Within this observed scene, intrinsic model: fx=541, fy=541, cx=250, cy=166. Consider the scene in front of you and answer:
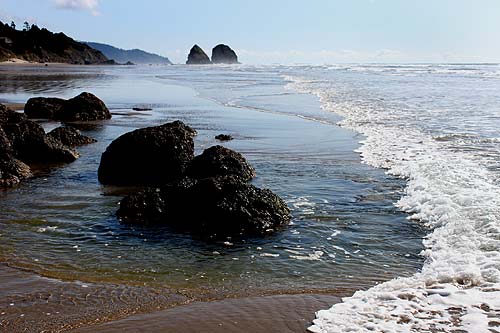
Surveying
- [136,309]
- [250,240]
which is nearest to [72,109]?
[250,240]

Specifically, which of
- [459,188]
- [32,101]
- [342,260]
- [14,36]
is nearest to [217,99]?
[32,101]

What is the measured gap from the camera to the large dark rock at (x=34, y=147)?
453 inches

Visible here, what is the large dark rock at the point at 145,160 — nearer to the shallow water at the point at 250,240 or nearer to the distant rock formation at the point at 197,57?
the shallow water at the point at 250,240

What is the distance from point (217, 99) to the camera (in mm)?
27062

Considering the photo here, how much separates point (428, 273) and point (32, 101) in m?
17.8

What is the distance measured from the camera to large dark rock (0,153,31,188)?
9352 millimetres

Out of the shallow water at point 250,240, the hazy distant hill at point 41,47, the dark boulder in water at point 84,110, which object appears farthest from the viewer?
the hazy distant hill at point 41,47

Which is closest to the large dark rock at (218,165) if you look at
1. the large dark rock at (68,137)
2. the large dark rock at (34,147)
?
the large dark rock at (34,147)

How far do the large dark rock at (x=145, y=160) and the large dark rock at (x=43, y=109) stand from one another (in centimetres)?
1028

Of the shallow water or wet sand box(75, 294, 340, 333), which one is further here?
the shallow water

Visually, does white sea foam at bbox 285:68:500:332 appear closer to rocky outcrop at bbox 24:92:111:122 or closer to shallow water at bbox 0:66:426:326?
shallow water at bbox 0:66:426:326

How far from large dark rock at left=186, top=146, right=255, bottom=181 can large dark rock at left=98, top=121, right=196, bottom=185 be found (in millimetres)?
467

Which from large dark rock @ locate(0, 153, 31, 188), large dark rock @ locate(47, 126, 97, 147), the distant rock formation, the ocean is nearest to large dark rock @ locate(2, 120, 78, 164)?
the ocean

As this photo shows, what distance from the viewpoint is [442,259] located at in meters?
5.96
